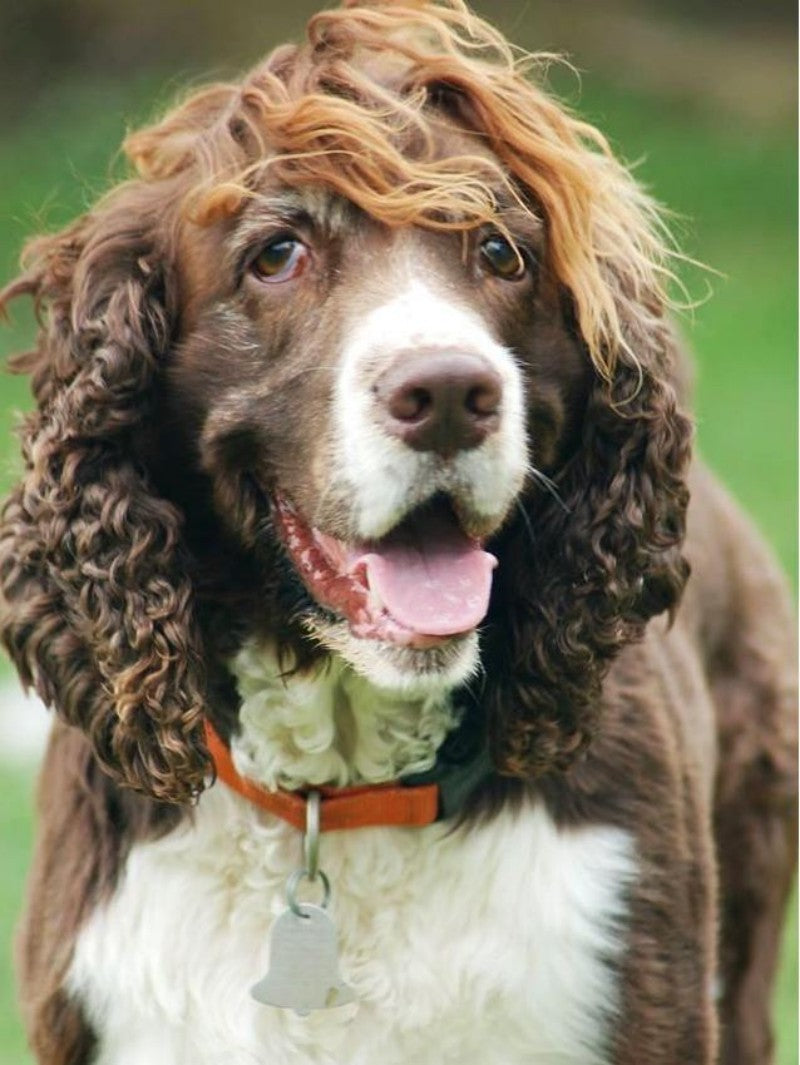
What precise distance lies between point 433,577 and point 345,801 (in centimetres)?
54

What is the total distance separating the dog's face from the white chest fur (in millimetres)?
457

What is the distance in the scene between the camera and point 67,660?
4.23 metres

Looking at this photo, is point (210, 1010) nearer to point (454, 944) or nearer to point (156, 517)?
point (454, 944)

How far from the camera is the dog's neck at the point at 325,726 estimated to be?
429 cm

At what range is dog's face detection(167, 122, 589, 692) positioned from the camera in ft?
12.4

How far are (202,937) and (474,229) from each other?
4.54 ft

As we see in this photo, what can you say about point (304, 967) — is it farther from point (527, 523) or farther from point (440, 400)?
point (440, 400)

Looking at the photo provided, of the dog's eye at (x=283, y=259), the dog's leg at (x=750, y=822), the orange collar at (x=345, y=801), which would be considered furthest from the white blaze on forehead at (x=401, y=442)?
the dog's leg at (x=750, y=822)

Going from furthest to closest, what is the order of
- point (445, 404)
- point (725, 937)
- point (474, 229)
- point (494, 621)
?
point (725, 937) → point (494, 621) → point (474, 229) → point (445, 404)

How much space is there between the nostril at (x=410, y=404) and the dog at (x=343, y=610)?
282 mm

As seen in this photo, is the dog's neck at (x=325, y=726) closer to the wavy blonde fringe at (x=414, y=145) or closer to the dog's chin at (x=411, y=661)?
the dog's chin at (x=411, y=661)

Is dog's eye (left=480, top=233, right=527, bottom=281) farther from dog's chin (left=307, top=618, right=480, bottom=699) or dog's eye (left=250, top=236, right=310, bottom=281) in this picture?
dog's chin (left=307, top=618, right=480, bottom=699)

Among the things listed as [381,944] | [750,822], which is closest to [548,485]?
[381,944]

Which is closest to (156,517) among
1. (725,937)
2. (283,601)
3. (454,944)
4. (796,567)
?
(283,601)
